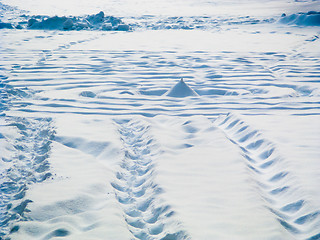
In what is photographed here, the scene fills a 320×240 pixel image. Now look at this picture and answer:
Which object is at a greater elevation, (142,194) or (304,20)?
(304,20)

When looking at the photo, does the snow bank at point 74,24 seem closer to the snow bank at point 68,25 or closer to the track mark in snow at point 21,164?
the snow bank at point 68,25

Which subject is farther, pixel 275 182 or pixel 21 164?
pixel 21 164

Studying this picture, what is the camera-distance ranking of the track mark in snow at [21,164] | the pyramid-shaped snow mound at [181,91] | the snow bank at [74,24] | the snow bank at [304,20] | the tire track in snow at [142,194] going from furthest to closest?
1. the snow bank at [304,20]
2. the snow bank at [74,24]
3. the pyramid-shaped snow mound at [181,91]
4. the track mark in snow at [21,164]
5. the tire track in snow at [142,194]

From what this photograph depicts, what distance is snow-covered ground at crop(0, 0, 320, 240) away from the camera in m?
2.30

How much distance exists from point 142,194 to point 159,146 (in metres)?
0.75

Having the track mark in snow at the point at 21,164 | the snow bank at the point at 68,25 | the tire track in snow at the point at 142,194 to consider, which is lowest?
the tire track in snow at the point at 142,194

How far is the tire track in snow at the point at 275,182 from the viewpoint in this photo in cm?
226

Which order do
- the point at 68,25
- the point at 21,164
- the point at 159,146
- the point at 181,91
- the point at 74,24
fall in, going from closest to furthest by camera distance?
the point at 21,164 → the point at 159,146 → the point at 181,91 → the point at 68,25 → the point at 74,24

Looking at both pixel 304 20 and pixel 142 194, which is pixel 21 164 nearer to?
pixel 142 194

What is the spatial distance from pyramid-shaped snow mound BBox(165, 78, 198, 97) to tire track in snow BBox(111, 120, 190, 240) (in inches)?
50.0

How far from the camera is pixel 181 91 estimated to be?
16.0ft

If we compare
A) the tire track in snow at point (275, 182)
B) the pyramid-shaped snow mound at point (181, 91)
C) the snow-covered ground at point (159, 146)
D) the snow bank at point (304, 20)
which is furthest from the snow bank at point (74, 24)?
the tire track in snow at point (275, 182)

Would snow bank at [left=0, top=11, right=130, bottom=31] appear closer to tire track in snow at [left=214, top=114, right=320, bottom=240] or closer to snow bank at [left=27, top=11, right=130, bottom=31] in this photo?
snow bank at [left=27, top=11, right=130, bottom=31]

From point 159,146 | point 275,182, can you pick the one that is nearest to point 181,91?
point 159,146
